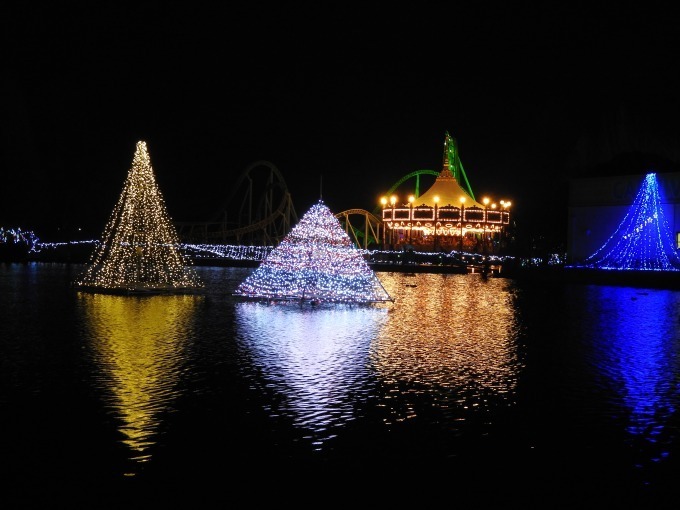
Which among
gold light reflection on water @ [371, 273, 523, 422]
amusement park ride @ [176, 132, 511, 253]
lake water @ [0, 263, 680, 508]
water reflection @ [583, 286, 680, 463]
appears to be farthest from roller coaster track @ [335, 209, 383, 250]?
Answer: lake water @ [0, 263, 680, 508]

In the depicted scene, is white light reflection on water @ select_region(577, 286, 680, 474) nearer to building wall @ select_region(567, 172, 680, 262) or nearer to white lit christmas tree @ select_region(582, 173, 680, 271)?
white lit christmas tree @ select_region(582, 173, 680, 271)

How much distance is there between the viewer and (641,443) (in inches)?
309

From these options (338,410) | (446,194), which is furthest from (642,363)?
(446,194)

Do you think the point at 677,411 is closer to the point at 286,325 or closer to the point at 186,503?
the point at 186,503

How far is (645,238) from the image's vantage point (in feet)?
134

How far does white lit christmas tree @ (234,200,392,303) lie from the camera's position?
74.0 ft

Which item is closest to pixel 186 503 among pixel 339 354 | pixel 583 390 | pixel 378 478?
pixel 378 478

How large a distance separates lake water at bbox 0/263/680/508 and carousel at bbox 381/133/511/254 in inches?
1830

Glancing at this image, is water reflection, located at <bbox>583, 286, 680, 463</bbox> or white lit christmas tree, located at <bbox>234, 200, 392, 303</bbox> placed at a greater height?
white lit christmas tree, located at <bbox>234, 200, 392, 303</bbox>

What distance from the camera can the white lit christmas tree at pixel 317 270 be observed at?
22.5 meters

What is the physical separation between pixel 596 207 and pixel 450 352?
36385 millimetres

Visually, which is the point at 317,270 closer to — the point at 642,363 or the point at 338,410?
the point at 642,363

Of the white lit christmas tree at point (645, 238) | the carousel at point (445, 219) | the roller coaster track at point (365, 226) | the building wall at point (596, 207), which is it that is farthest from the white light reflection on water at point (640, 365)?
the roller coaster track at point (365, 226)

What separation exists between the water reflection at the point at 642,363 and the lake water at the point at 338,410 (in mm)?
40
